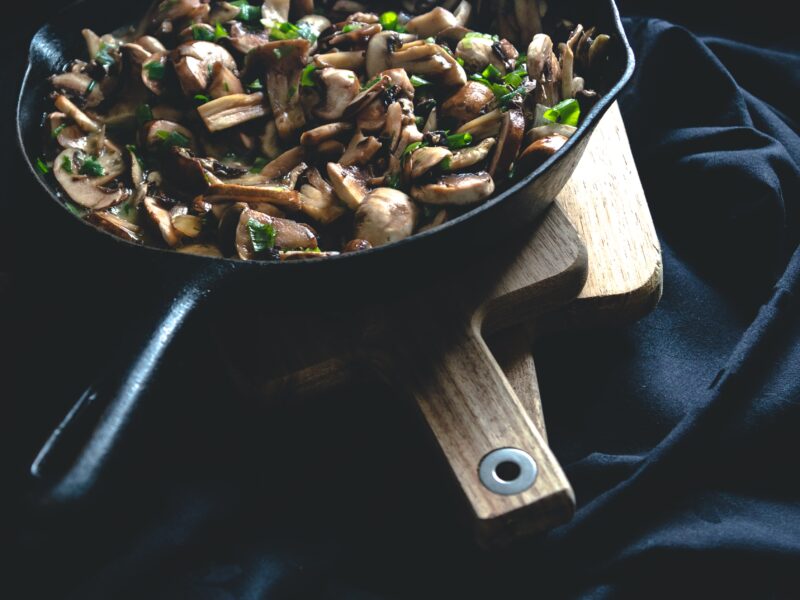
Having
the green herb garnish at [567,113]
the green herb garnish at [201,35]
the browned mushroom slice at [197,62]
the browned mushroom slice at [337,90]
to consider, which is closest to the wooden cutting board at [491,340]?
the green herb garnish at [567,113]

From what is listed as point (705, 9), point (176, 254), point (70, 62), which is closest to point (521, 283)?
point (176, 254)

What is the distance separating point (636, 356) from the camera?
1.97m

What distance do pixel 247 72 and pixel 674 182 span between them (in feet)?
4.04

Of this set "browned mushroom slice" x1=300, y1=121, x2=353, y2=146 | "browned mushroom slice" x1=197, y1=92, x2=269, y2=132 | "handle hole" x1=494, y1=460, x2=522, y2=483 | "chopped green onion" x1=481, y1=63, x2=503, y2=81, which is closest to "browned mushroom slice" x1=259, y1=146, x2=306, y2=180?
"browned mushroom slice" x1=300, y1=121, x2=353, y2=146

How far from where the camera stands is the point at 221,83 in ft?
6.13

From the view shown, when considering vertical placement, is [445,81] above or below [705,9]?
above

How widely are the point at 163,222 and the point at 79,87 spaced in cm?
61

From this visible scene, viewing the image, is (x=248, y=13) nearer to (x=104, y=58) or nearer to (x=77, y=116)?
(x=104, y=58)

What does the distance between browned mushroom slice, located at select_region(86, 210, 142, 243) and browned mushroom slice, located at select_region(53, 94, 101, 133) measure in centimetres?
31

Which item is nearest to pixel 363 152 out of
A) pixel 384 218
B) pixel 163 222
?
pixel 384 218

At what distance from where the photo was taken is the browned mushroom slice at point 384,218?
5.15 feet

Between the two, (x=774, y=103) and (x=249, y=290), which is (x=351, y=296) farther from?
(x=774, y=103)

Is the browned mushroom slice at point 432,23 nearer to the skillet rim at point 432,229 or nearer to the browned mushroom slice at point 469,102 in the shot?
the browned mushroom slice at point 469,102

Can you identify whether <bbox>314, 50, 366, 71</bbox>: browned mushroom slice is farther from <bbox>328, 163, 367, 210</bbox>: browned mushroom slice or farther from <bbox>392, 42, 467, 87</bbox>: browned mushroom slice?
<bbox>328, 163, 367, 210</bbox>: browned mushroom slice
